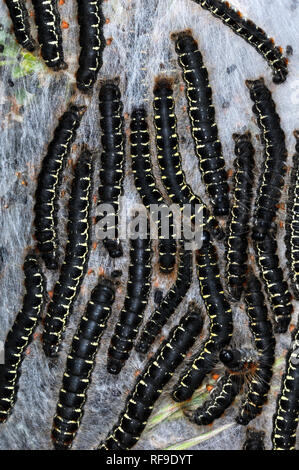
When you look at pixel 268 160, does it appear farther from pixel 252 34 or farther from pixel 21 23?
pixel 21 23

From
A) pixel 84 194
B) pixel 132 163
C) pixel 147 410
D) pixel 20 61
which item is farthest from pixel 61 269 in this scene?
pixel 20 61


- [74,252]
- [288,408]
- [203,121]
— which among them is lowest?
[288,408]

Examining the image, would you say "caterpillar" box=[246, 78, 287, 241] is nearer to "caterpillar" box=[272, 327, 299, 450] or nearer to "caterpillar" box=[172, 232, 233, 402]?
"caterpillar" box=[172, 232, 233, 402]

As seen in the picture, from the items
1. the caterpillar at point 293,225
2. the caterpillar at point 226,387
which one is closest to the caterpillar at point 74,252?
the caterpillar at point 226,387

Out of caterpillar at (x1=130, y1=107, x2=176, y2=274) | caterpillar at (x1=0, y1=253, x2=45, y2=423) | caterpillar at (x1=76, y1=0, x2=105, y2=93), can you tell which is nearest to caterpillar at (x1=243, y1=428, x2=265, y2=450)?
caterpillar at (x1=130, y1=107, x2=176, y2=274)

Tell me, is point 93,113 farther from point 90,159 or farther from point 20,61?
point 20,61

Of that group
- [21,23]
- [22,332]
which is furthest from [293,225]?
[21,23]

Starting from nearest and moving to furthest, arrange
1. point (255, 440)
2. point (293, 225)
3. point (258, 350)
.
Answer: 1. point (293, 225)
2. point (258, 350)
3. point (255, 440)
